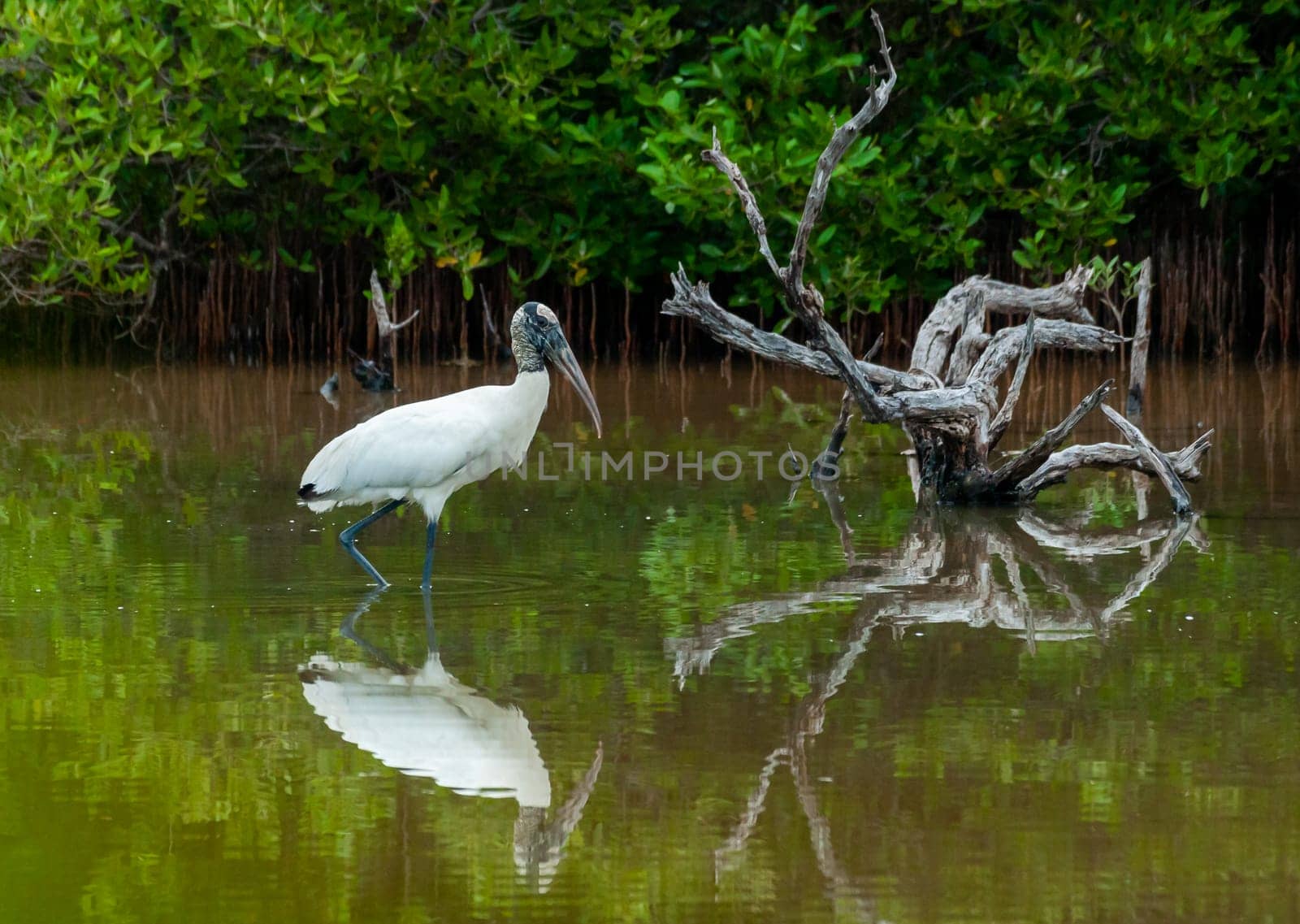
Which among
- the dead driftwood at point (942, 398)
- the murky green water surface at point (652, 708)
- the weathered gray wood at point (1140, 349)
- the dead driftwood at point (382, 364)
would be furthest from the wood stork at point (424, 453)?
the dead driftwood at point (382, 364)

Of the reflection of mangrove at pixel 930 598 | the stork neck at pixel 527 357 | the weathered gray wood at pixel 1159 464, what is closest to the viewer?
the reflection of mangrove at pixel 930 598

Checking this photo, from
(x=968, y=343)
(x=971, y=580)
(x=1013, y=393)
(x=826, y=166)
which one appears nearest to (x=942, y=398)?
(x=1013, y=393)

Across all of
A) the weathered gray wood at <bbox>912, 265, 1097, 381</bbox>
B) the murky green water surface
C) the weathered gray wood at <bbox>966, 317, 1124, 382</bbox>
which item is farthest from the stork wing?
the weathered gray wood at <bbox>912, 265, 1097, 381</bbox>

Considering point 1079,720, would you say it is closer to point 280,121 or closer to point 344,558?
point 344,558

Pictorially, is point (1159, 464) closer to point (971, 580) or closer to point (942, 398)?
point (942, 398)

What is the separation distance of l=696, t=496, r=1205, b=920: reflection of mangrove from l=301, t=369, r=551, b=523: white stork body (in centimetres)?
125

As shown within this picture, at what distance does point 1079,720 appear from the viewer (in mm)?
4973

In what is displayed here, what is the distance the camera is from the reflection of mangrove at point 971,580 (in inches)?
243

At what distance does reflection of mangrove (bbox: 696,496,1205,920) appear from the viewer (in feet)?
14.4

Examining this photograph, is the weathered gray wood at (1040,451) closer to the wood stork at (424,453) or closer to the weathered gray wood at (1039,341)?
the weathered gray wood at (1039,341)

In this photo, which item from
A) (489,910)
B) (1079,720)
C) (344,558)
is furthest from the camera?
(344,558)

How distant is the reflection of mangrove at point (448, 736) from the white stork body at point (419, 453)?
1233 mm

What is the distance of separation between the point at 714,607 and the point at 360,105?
1016 centimetres

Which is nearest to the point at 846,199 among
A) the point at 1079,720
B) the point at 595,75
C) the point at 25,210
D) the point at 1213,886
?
the point at 595,75
